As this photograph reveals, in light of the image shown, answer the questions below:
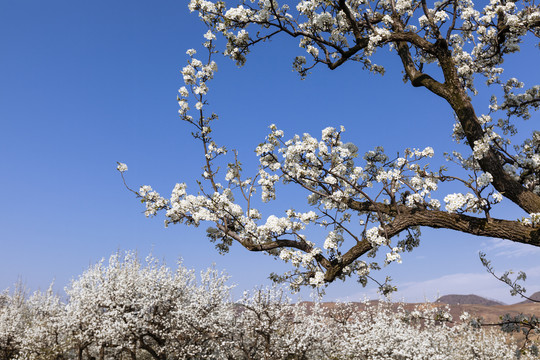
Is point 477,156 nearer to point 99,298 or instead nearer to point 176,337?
point 176,337

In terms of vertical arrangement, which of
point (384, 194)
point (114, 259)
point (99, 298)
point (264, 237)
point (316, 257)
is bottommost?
point (316, 257)

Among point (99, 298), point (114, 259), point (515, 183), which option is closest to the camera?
point (515, 183)

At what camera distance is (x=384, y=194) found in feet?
22.2

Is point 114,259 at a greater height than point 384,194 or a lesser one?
greater

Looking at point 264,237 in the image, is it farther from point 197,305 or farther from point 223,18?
point 197,305

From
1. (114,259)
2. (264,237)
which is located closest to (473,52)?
(264,237)

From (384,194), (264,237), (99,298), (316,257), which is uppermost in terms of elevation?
(99,298)

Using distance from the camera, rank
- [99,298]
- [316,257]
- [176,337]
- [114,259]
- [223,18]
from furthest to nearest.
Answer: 1. [114,259]
2. [99,298]
3. [176,337]
4. [223,18]
5. [316,257]

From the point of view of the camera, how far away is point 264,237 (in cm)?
668

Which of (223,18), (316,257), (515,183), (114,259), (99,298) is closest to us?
(515,183)

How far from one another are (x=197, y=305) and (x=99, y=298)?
19.5 feet

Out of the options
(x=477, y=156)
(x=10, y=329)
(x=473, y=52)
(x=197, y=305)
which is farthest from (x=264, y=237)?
(x=10, y=329)

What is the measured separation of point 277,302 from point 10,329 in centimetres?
2024

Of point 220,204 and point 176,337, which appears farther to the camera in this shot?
point 176,337
